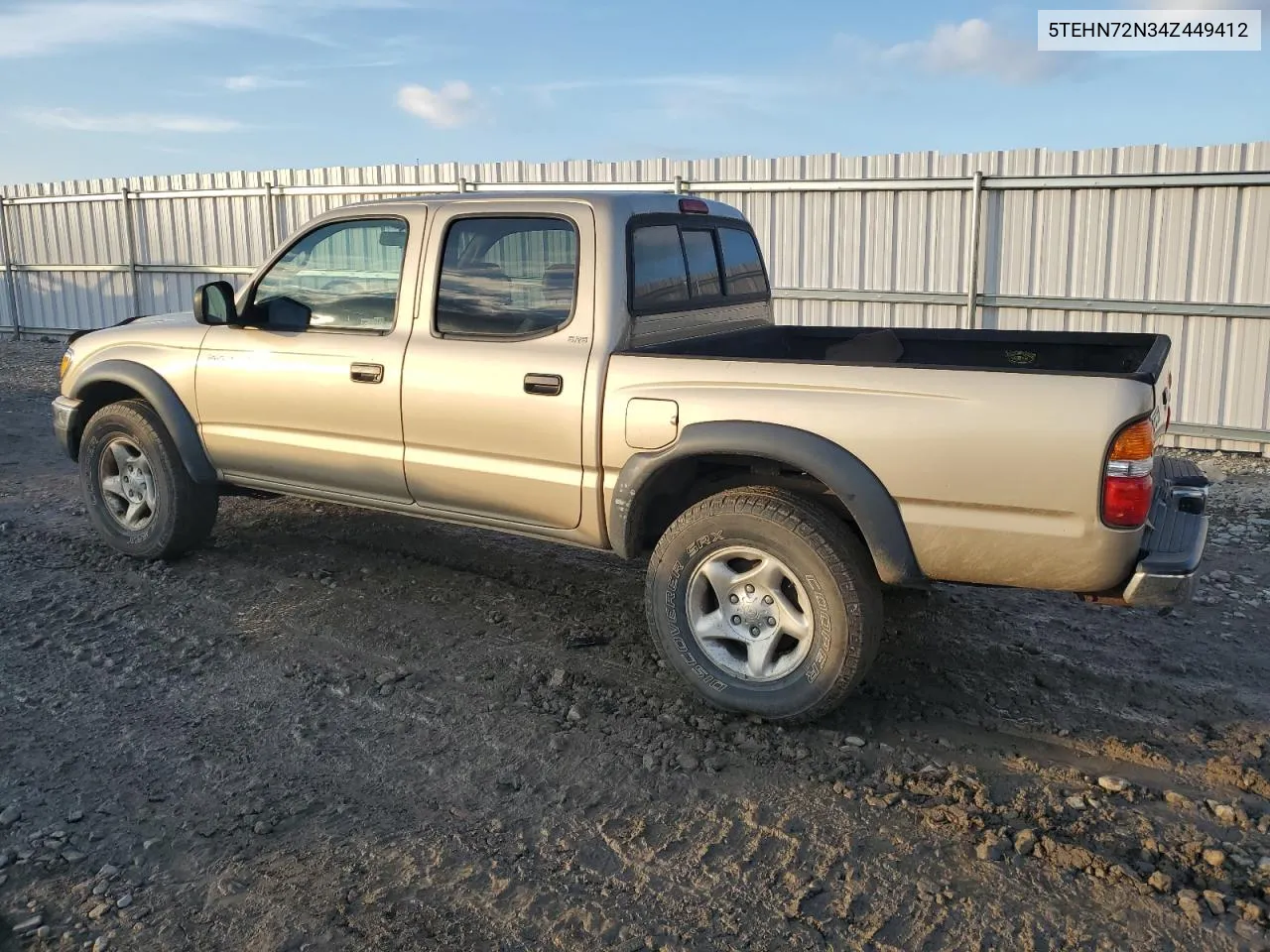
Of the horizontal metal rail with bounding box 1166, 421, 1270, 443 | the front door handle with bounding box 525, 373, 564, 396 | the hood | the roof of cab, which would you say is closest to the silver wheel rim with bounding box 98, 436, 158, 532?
the hood

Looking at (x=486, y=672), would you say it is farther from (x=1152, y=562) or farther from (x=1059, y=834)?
(x=1152, y=562)

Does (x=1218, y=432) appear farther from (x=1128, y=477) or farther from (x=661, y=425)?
(x=661, y=425)

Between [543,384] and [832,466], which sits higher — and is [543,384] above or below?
above

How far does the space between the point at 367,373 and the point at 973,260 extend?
678cm

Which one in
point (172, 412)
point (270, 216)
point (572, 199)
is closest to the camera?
point (572, 199)

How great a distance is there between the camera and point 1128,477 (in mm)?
3402

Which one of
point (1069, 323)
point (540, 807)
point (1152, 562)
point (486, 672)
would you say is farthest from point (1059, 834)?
point (1069, 323)

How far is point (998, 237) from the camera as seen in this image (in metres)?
9.84

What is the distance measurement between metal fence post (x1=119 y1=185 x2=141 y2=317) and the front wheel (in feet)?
46.7

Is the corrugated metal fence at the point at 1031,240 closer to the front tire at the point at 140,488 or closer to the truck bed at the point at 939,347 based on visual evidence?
the truck bed at the point at 939,347

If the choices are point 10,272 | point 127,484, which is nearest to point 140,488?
point 127,484

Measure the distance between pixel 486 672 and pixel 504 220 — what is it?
1933mm

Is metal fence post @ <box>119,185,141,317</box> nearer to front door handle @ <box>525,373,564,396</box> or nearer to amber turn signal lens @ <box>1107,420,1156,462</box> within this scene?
front door handle @ <box>525,373,564,396</box>

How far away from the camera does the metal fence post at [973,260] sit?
9.73 meters
